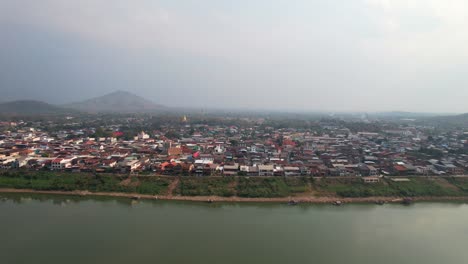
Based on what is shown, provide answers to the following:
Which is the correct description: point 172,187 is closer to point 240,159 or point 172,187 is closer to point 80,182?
point 80,182

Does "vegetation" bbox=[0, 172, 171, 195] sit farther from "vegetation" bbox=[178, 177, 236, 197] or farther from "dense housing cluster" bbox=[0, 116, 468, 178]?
"vegetation" bbox=[178, 177, 236, 197]

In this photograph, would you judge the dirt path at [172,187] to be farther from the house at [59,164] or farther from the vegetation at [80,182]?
the house at [59,164]

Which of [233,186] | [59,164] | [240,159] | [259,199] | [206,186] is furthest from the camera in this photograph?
[240,159]

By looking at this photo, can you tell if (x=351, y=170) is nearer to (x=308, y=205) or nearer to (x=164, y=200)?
(x=308, y=205)

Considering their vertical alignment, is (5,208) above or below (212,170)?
below

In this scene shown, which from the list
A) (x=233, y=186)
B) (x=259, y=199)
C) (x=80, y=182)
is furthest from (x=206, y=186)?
(x=80, y=182)

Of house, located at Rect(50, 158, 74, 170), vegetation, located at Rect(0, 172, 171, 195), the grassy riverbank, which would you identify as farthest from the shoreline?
house, located at Rect(50, 158, 74, 170)

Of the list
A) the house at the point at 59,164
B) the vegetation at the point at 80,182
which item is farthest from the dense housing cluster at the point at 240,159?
the vegetation at the point at 80,182

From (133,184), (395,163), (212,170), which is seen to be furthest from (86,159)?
(395,163)
